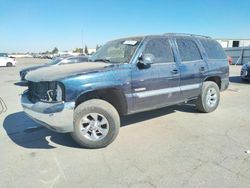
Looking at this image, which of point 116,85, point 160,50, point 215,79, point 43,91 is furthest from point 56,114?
point 215,79

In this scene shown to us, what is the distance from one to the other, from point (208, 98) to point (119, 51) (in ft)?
8.87

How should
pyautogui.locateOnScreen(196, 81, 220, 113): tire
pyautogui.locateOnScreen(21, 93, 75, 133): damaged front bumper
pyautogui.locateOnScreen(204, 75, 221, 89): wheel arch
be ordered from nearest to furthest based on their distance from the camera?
pyautogui.locateOnScreen(21, 93, 75, 133): damaged front bumper, pyautogui.locateOnScreen(196, 81, 220, 113): tire, pyautogui.locateOnScreen(204, 75, 221, 89): wheel arch

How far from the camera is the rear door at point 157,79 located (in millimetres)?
4223

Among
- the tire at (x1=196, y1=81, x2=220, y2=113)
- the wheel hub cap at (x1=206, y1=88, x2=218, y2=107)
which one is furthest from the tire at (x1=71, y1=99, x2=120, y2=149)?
the wheel hub cap at (x1=206, y1=88, x2=218, y2=107)

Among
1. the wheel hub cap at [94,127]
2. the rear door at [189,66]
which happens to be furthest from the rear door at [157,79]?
the wheel hub cap at [94,127]

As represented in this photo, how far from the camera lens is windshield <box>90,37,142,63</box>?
4363 mm

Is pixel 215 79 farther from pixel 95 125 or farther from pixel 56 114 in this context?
pixel 56 114

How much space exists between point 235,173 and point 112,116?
1.98 meters

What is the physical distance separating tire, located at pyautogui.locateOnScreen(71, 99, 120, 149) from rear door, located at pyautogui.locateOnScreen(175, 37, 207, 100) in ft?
6.51

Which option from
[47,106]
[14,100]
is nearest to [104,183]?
[47,106]

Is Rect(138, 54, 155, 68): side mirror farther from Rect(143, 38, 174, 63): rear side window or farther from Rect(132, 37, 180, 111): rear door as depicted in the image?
Rect(143, 38, 174, 63): rear side window

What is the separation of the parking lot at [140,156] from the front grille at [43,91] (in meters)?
0.90

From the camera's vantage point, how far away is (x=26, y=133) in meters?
4.68

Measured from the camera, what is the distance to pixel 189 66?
5137 mm
